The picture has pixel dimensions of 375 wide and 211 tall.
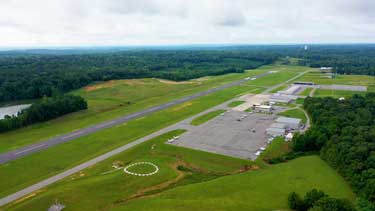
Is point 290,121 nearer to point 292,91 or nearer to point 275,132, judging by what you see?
point 275,132

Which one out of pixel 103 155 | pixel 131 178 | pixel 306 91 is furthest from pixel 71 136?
pixel 306 91

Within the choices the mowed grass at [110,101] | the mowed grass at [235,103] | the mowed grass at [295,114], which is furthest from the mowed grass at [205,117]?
the mowed grass at [110,101]

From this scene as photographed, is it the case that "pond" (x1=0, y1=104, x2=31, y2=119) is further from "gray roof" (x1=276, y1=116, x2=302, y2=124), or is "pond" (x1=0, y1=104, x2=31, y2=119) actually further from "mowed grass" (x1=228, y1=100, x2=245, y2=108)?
"gray roof" (x1=276, y1=116, x2=302, y2=124)

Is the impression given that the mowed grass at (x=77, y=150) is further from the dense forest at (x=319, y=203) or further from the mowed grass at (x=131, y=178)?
the dense forest at (x=319, y=203)

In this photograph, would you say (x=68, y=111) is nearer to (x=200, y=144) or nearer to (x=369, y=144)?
(x=200, y=144)

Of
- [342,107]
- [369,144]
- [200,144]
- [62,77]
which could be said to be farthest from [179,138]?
[62,77]

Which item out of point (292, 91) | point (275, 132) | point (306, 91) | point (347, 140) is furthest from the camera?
point (306, 91)

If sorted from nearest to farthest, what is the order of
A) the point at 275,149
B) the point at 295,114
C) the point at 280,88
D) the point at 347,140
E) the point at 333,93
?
1. the point at 347,140
2. the point at 275,149
3. the point at 295,114
4. the point at 333,93
5. the point at 280,88
